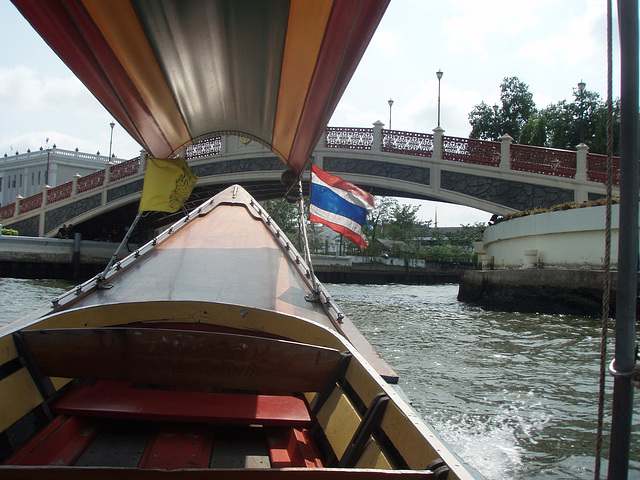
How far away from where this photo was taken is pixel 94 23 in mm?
2850

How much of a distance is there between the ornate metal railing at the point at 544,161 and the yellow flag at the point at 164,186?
465 inches

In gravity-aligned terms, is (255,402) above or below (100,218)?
below

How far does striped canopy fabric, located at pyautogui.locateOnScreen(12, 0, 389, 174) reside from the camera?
2.67m

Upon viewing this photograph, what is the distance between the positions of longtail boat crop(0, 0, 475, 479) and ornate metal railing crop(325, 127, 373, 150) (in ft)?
39.8

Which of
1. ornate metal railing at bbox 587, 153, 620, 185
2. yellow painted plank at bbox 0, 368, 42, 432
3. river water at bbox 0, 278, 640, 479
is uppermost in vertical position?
ornate metal railing at bbox 587, 153, 620, 185

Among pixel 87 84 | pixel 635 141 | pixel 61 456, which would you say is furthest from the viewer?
pixel 87 84

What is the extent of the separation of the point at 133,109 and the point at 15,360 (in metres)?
2.54

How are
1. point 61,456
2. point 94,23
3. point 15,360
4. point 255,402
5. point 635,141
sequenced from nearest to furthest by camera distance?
1. point 635,141
2. point 61,456
3. point 15,360
4. point 255,402
5. point 94,23

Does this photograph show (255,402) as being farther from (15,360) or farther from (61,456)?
(15,360)

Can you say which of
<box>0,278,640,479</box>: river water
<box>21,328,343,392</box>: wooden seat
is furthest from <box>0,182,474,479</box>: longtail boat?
<box>0,278,640,479</box>: river water

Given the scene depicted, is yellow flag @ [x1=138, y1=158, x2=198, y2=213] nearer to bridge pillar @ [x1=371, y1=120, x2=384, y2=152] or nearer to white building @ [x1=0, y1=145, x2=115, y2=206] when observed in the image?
bridge pillar @ [x1=371, y1=120, x2=384, y2=152]

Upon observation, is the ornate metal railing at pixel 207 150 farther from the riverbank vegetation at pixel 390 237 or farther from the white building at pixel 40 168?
the white building at pixel 40 168

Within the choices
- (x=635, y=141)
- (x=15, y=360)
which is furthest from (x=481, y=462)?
(x=15, y=360)

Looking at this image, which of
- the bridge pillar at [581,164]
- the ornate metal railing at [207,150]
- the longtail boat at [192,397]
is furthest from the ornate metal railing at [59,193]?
the longtail boat at [192,397]
